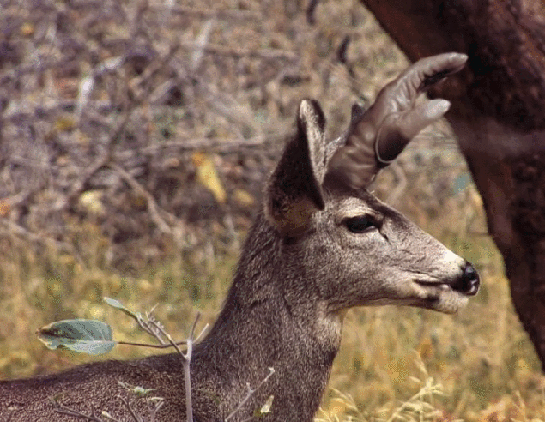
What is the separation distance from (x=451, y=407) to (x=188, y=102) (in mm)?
3849

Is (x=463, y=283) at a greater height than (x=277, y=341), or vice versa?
(x=463, y=283)

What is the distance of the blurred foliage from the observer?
24.3 feet

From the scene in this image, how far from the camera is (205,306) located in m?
7.40

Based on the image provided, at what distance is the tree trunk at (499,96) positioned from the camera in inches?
179

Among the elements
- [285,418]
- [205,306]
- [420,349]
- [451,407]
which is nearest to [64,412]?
[285,418]

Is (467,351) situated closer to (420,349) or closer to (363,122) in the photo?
(420,349)

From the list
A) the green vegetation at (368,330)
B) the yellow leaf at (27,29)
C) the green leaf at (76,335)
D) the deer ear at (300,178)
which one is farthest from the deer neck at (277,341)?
the yellow leaf at (27,29)

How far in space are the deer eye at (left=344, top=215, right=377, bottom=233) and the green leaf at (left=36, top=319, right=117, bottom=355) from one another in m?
0.92

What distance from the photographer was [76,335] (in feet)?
11.0

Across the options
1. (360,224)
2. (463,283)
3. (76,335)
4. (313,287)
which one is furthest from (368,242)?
(76,335)

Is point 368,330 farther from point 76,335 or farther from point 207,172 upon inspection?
point 76,335

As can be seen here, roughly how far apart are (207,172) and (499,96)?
4032 mm

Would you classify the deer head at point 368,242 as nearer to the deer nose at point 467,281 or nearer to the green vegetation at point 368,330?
the deer nose at point 467,281

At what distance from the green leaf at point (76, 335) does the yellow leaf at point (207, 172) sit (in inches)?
199
